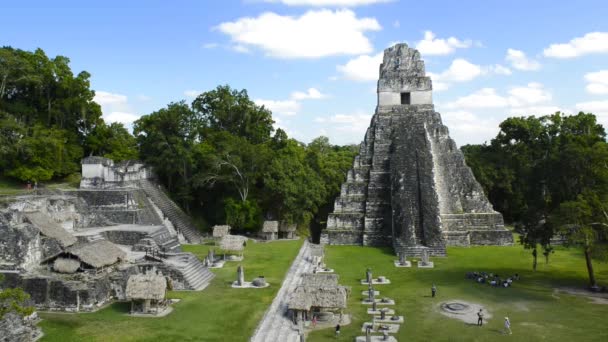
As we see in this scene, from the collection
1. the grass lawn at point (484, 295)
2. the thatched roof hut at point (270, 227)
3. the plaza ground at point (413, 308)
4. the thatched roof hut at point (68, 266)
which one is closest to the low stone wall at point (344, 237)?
the grass lawn at point (484, 295)

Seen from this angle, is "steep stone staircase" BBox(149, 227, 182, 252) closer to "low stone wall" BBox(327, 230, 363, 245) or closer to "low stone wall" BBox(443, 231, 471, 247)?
"low stone wall" BBox(327, 230, 363, 245)

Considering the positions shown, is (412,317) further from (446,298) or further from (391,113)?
(391,113)

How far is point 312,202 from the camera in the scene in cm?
3269

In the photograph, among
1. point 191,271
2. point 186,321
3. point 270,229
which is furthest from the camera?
point 270,229

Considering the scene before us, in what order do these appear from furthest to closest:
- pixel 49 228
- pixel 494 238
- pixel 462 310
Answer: pixel 494 238 < pixel 49 228 < pixel 462 310

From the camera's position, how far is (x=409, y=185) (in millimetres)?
30078

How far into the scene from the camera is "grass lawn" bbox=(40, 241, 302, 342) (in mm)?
14297

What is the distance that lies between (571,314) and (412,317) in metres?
5.22

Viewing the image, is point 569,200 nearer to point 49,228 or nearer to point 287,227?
point 287,227

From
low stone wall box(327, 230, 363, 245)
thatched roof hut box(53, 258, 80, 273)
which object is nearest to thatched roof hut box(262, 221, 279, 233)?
low stone wall box(327, 230, 363, 245)

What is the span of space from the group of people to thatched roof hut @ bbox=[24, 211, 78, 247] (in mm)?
17362

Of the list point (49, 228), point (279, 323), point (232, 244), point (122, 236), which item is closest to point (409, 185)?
point (232, 244)

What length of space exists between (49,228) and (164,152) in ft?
47.5

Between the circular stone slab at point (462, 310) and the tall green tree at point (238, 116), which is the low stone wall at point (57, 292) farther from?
the tall green tree at point (238, 116)
